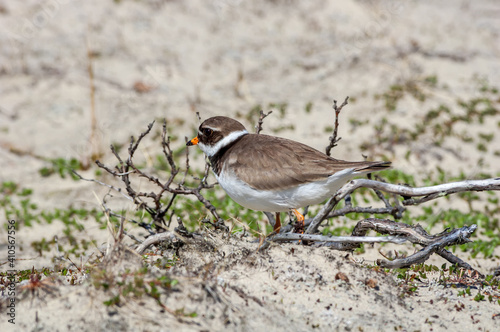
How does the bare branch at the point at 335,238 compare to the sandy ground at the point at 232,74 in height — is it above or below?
below

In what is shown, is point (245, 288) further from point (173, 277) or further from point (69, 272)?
point (69, 272)

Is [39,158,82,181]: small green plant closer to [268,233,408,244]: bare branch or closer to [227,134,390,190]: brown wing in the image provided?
[227,134,390,190]: brown wing

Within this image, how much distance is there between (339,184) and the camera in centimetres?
438

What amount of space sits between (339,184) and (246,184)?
787 millimetres

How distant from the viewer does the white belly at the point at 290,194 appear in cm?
431

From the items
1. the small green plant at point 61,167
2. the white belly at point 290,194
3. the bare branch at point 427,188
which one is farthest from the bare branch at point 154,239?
the small green plant at point 61,167

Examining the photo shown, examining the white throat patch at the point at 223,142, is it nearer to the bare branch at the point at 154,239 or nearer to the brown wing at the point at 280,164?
the brown wing at the point at 280,164

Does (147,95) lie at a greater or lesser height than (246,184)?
greater

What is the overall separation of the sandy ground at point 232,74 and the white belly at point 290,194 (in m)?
0.38

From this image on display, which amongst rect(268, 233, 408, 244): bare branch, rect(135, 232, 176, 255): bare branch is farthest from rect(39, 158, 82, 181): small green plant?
rect(268, 233, 408, 244): bare branch

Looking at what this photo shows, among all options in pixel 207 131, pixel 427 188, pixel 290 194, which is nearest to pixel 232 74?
pixel 207 131

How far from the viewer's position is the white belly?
14.1 feet

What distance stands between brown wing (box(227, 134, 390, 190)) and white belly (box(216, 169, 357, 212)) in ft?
0.16

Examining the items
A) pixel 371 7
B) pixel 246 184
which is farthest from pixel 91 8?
pixel 246 184
